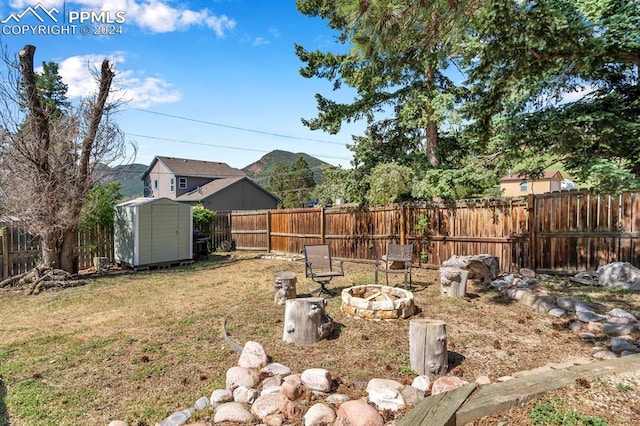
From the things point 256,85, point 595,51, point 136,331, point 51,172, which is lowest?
point 136,331

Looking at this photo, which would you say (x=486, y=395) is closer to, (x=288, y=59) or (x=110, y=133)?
(x=110, y=133)

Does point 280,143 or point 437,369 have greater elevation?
point 280,143

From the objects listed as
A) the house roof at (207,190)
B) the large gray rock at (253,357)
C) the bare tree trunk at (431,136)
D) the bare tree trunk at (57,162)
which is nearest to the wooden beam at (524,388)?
the large gray rock at (253,357)

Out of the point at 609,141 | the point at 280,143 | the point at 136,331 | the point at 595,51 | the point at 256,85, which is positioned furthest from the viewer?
the point at 280,143

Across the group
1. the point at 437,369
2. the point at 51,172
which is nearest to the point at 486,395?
the point at 437,369

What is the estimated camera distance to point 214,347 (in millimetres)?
4035

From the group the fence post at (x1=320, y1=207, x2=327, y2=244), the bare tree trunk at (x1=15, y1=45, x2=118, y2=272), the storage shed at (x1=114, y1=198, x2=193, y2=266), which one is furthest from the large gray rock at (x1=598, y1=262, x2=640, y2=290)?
the bare tree trunk at (x1=15, y1=45, x2=118, y2=272)

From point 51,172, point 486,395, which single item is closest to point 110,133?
point 51,172

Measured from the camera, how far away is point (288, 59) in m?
11.7

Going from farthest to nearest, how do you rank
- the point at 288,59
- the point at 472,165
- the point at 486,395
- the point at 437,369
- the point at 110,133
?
the point at 288,59 → the point at 110,133 → the point at 472,165 → the point at 437,369 → the point at 486,395

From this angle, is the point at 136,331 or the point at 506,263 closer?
the point at 136,331

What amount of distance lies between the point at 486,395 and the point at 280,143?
2555 centimetres

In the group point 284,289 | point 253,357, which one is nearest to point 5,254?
point 284,289

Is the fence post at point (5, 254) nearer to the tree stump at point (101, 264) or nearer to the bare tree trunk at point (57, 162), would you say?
the bare tree trunk at point (57, 162)
